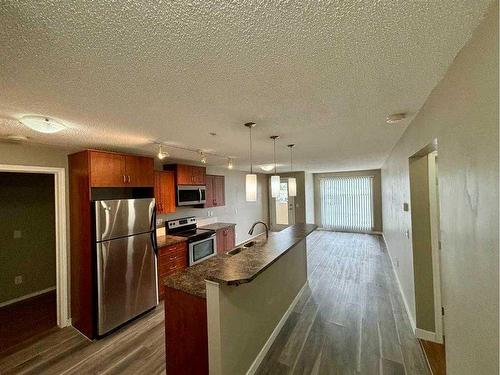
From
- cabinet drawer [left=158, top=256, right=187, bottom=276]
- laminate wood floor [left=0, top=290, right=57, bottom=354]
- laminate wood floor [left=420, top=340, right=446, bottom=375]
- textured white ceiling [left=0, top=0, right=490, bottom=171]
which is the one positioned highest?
textured white ceiling [left=0, top=0, right=490, bottom=171]

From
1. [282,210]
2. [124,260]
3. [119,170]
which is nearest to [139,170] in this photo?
[119,170]

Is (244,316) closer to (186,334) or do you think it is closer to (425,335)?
(186,334)

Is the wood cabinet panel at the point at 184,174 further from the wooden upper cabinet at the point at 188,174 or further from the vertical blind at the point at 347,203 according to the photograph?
the vertical blind at the point at 347,203

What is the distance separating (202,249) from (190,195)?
112 centimetres

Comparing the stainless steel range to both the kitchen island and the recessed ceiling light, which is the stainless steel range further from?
the recessed ceiling light

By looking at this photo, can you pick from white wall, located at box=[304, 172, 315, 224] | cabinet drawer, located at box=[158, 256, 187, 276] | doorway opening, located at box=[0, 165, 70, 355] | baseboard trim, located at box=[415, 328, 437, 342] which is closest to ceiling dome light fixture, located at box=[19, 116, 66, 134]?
doorway opening, located at box=[0, 165, 70, 355]

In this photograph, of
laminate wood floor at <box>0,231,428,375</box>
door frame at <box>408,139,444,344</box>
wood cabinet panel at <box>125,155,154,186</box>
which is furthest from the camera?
wood cabinet panel at <box>125,155,154,186</box>

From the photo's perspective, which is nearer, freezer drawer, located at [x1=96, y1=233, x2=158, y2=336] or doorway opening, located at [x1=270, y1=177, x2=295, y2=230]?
freezer drawer, located at [x1=96, y1=233, x2=158, y2=336]

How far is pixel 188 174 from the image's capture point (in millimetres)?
4262

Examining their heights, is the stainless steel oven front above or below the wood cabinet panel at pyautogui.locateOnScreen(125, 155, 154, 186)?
below

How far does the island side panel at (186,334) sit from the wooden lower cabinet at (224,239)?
104 inches

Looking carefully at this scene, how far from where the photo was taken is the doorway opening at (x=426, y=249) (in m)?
2.23

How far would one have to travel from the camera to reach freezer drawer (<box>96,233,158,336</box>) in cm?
259

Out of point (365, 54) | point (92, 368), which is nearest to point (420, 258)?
point (365, 54)
